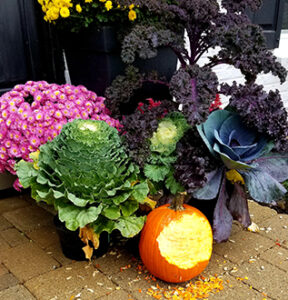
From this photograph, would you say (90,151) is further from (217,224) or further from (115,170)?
(217,224)

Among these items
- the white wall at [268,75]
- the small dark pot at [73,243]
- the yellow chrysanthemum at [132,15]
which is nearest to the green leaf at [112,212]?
the small dark pot at [73,243]

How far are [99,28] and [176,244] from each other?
1429 millimetres

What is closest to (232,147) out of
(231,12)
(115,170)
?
(115,170)

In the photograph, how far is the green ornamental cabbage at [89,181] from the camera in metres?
1.85

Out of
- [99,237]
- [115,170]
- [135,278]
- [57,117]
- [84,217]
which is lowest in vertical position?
[135,278]

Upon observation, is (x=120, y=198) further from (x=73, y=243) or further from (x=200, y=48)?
(x=200, y=48)

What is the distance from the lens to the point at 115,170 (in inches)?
75.3

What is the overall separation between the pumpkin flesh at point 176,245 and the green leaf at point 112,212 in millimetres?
187

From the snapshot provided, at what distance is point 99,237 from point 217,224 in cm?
62

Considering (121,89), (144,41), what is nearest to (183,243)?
(121,89)

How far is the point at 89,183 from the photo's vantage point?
186cm

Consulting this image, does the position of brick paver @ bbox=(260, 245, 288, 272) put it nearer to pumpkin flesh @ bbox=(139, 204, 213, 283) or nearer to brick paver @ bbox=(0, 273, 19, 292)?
pumpkin flesh @ bbox=(139, 204, 213, 283)

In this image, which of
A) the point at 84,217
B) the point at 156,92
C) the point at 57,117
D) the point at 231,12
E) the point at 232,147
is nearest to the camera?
the point at 84,217

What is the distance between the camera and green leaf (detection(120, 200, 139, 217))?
6.39 ft
